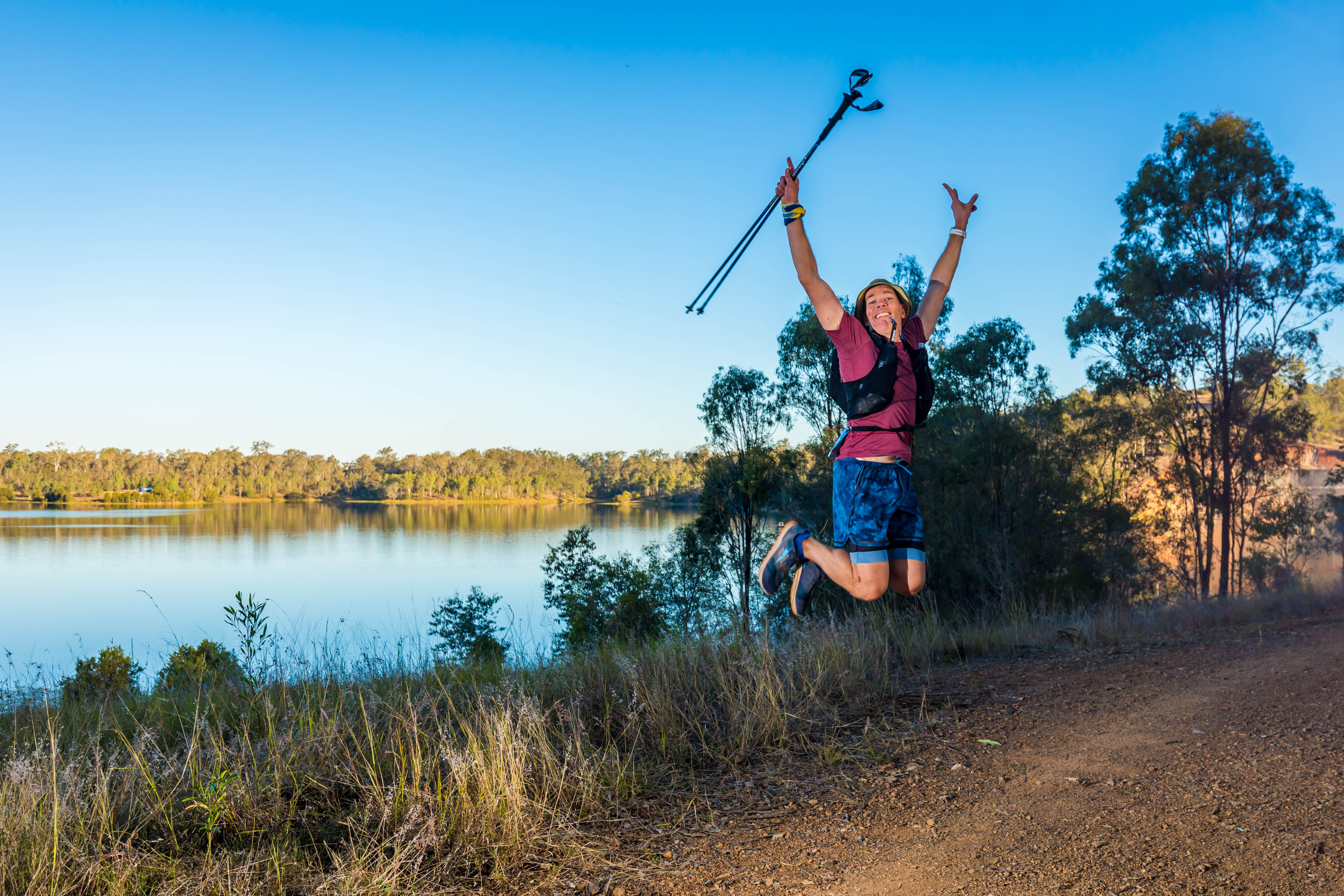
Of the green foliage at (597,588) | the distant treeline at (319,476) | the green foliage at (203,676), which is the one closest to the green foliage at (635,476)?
the distant treeline at (319,476)

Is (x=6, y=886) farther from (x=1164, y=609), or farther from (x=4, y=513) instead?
(x=4, y=513)

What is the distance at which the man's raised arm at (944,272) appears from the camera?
386 cm

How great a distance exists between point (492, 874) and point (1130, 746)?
321cm

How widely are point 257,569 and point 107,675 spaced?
44687mm

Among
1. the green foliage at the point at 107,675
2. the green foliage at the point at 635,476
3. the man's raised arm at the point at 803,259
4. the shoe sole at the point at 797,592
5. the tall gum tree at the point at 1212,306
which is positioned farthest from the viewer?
the green foliage at the point at 635,476

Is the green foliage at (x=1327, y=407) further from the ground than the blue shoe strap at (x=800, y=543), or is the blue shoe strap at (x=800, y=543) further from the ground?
the green foliage at (x=1327, y=407)

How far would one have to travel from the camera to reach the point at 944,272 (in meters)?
3.91

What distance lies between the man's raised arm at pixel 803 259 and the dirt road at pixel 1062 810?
2.08 m

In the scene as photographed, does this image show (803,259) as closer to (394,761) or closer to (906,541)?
(906,541)

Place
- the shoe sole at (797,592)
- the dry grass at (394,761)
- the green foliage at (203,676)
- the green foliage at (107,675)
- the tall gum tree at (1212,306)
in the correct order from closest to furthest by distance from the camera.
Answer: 1. the dry grass at (394,761)
2. the shoe sole at (797,592)
3. the green foliage at (203,676)
4. the green foliage at (107,675)
5. the tall gum tree at (1212,306)

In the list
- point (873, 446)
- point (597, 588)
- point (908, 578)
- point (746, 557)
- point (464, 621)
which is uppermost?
point (873, 446)

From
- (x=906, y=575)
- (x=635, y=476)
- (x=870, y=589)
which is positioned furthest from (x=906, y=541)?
(x=635, y=476)

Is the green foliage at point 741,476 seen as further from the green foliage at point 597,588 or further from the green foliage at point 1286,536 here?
the green foliage at point 1286,536

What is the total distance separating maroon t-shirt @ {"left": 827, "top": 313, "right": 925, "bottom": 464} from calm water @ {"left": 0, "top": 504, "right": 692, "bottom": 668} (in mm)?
3632
